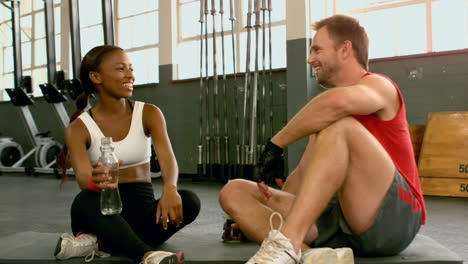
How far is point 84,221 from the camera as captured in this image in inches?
69.9

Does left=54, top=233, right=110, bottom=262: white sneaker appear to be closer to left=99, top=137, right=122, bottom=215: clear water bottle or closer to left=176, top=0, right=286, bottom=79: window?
left=99, top=137, right=122, bottom=215: clear water bottle

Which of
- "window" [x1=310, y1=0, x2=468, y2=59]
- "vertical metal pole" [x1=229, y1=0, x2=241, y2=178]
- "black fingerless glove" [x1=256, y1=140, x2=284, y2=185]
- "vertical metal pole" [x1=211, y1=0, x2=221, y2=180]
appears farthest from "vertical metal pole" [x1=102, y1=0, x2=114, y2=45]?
"black fingerless glove" [x1=256, y1=140, x2=284, y2=185]

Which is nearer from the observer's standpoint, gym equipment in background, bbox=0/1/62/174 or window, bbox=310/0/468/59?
window, bbox=310/0/468/59

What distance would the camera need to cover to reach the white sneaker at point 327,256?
1.44 m

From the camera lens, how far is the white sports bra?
6.33 ft

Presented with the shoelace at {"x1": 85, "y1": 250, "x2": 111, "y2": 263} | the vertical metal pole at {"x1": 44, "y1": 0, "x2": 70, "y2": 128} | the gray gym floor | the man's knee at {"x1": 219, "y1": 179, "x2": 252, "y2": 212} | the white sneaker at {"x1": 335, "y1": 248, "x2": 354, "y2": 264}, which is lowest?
the gray gym floor

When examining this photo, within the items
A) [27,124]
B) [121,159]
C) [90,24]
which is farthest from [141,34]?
[121,159]

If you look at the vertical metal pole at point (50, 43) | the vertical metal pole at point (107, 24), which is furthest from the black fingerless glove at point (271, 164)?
the vertical metal pole at point (50, 43)

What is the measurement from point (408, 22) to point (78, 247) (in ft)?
12.7

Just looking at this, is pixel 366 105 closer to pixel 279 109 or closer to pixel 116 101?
pixel 116 101

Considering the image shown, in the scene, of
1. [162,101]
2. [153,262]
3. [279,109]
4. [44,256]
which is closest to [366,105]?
[153,262]

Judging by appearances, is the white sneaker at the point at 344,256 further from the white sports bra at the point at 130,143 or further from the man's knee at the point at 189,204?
the white sports bra at the point at 130,143

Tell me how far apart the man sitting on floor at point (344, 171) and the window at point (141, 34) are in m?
5.42

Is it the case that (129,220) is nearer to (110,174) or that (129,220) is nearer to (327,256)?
(110,174)
